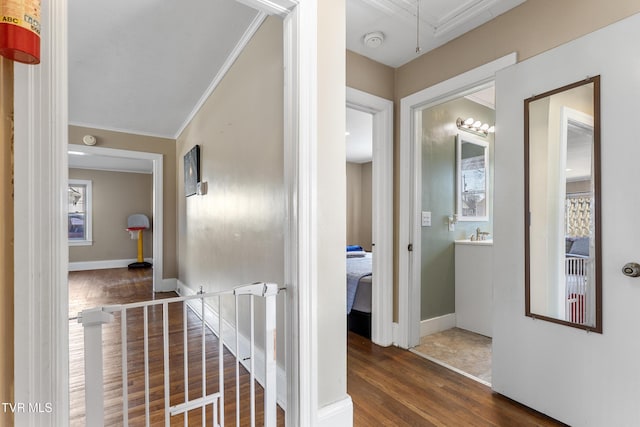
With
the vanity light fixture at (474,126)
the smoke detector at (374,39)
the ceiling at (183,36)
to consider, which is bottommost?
the vanity light fixture at (474,126)

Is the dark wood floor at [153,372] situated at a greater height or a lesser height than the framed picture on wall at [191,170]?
lesser

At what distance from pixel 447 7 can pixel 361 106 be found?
0.84m

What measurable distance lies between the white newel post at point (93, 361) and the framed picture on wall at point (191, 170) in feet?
8.57

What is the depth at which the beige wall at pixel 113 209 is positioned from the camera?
6.56 metres

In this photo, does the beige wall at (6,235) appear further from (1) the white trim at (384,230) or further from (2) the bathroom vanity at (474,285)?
(2) the bathroom vanity at (474,285)

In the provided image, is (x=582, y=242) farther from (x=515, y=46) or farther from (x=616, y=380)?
(x=515, y=46)

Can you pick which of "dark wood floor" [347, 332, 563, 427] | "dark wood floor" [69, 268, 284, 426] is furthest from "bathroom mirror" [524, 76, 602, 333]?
"dark wood floor" [69, 268, 284, 426]

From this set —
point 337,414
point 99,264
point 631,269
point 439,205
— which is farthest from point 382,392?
point 99,264

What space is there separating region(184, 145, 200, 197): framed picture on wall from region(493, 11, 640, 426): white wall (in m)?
2.96

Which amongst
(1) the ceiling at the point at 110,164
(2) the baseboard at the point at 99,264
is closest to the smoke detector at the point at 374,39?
(1) the ceiling at the point at 110,164

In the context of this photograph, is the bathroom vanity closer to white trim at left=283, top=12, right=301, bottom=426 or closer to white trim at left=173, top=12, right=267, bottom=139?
white trim at left=283, top=12, right=301, bottom=426

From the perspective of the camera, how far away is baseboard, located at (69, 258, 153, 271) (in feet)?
20.9

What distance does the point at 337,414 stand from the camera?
1426mm

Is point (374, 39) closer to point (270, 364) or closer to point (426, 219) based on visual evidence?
point (426, 219)
